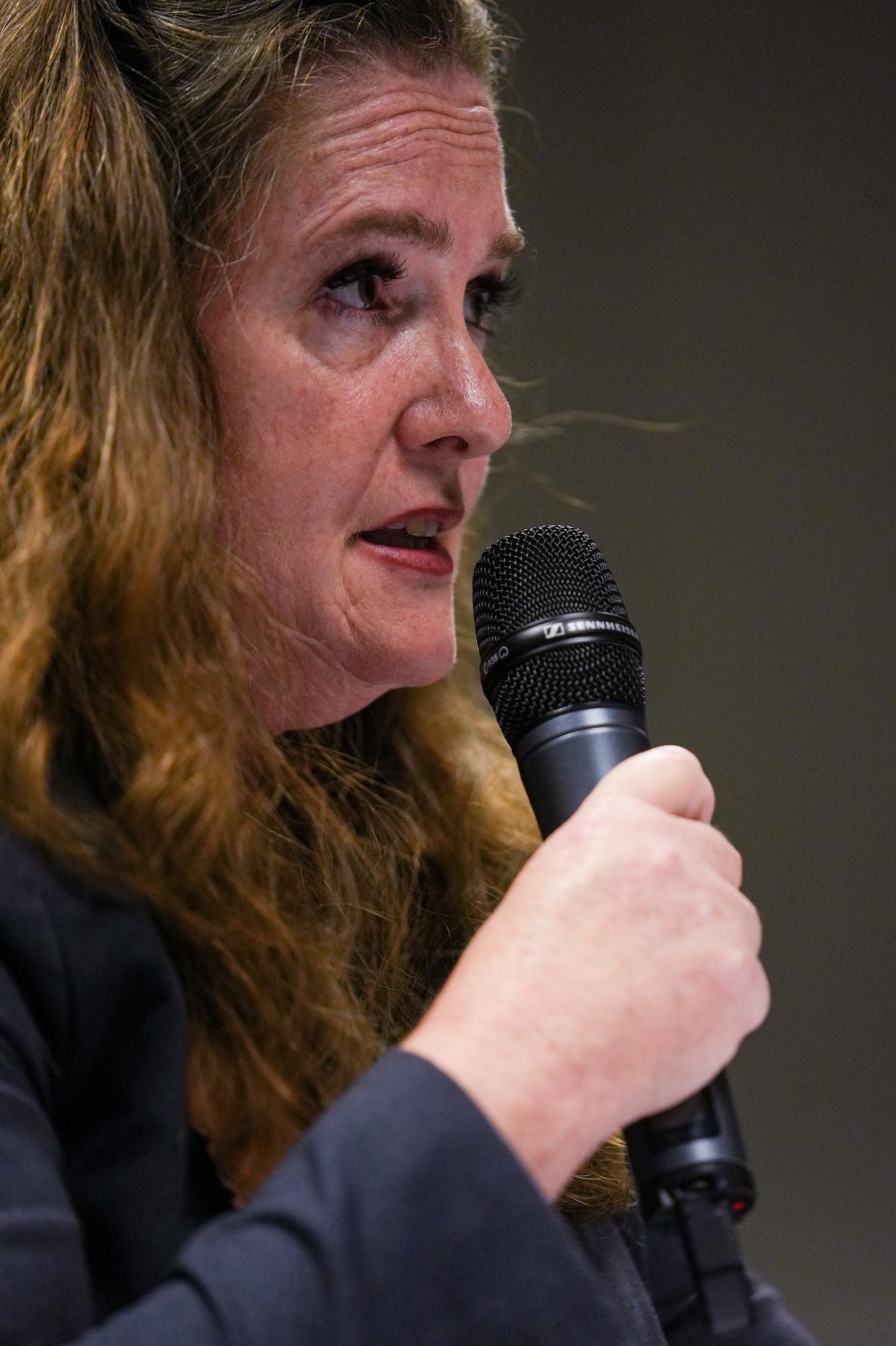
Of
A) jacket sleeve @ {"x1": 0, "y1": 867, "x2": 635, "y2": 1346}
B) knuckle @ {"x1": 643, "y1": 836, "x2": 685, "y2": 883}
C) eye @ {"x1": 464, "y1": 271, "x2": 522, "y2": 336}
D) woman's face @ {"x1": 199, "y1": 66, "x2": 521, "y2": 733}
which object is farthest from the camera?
eye @ {"x1": 464, "y1": 271, "x2": 522, "y2": 336}

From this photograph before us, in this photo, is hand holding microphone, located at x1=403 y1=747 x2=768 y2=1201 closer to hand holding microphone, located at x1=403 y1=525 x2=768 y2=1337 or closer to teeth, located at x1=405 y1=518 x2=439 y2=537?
hand holding microphone, located at x1=403 y1=525 x2=768 y2=1337

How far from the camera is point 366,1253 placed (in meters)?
0.73

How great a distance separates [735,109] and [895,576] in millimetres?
913

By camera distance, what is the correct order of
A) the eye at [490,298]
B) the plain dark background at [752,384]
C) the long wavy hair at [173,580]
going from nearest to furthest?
1. the long wavy hair at [173,580]
2. the eye at [490,298]
3. the plain dark background at [752,384]

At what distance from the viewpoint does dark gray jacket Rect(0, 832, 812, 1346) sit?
73 cm

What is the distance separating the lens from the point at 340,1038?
1.10 m

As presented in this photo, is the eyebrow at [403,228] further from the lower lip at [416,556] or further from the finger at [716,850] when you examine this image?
the finger at [716,850]

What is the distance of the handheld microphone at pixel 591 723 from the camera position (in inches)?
31.2

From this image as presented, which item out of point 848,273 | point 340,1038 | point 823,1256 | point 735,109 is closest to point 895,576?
point 848,273

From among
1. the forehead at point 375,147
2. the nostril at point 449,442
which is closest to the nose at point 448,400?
the nostril at point 449,442

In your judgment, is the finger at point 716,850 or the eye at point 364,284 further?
the eye at point 364,284

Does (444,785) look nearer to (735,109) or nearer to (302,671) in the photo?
(302,671)

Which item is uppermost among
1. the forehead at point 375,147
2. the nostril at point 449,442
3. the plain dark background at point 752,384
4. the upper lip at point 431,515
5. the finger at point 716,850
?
the forehead at point 375,147

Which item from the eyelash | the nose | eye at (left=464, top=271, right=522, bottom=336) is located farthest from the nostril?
eye at (left=464, top=271, right=522, bottom=336)
